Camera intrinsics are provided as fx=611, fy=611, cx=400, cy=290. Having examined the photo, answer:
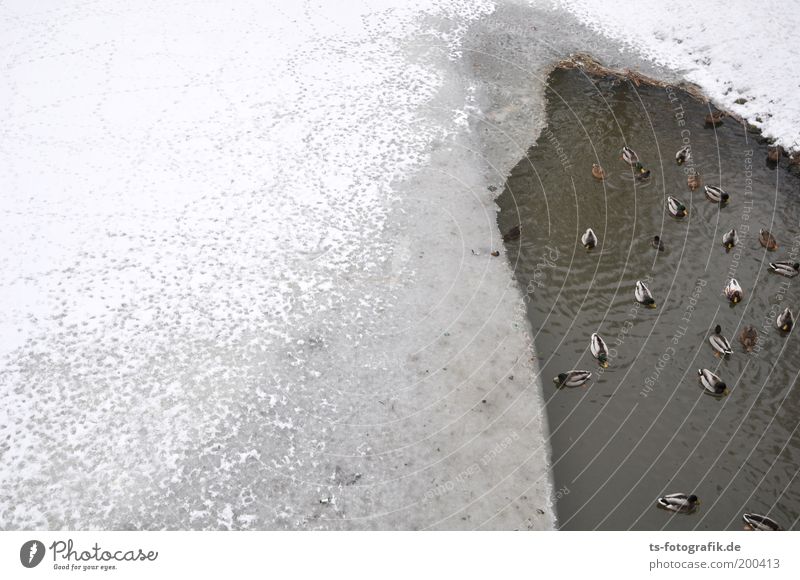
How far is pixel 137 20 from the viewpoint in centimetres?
2409

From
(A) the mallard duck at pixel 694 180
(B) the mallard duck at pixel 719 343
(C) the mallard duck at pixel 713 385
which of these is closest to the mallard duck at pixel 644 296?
(B) the mallard duck at pixel 719 343

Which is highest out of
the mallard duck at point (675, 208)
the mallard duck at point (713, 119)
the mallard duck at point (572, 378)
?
the mallard duck at point (713, 119)

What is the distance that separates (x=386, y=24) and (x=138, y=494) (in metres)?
20.2

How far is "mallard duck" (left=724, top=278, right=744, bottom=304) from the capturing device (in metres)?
14.8

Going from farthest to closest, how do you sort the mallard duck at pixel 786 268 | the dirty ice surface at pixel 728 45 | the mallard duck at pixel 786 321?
the dirty ice surface at pixel 728 45 → the mallard duck at pixel 786 268 → the mallard duck at pixel 786 321

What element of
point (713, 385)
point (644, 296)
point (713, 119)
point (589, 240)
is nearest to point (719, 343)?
point (713, 385)

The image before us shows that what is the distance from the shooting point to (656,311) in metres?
14.7

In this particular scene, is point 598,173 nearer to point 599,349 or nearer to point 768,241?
point 768,241

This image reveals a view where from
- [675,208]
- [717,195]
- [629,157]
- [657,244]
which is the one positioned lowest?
[657,244]

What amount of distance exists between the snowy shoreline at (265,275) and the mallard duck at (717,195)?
5.64m

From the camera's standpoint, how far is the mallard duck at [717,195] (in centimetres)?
1767

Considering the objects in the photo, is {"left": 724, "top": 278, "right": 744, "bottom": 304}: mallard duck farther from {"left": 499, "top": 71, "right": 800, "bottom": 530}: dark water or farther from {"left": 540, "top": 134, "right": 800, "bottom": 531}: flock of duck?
{"left": 499, "top": 71, "right": 800, "bottom": 530}: dark water

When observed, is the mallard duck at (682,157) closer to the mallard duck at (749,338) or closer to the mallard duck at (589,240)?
the mallard duck at (589,240)
